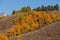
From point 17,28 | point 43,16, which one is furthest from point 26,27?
point 43,16

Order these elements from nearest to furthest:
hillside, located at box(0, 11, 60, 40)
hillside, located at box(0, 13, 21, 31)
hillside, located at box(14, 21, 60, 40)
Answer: hillside, located at box(14, 21, 60, 40) → hillside, located at box(0, 11, 60, 40) → hillside, located at box(0, 13, 21, 31)

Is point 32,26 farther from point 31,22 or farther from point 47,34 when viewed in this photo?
point 47,34

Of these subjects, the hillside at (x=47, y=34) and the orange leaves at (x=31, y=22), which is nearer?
the hillside at (x=47, y=34)

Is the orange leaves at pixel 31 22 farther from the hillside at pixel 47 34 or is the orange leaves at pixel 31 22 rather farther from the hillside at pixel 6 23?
the hillside at pixel 47 34

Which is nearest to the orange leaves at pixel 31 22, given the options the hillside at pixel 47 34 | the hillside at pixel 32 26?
the hillside at pixel 32 26

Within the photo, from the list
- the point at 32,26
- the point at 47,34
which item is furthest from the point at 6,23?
the point at 47,34

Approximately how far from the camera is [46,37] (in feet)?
83.4

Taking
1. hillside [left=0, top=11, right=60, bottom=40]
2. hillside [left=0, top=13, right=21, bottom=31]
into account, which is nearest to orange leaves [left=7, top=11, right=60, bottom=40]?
hillside [left=0, top=11, right=60, bottom=40]

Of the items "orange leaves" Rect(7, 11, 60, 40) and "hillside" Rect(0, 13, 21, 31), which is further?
"hillside" Rect(0, 13, 21, 31)

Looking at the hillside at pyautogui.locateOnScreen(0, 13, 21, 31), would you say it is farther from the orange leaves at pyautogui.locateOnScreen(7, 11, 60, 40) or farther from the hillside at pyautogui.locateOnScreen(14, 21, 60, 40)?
the hillside at pyautogui.locateOnScreen(14, 21, 60, 40)

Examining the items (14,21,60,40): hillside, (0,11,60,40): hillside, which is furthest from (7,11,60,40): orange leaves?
(14,21,60,40): hillside

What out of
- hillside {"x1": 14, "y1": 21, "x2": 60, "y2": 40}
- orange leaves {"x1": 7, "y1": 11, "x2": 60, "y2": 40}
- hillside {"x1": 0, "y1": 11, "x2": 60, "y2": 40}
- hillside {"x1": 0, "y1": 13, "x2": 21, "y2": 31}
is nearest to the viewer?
hillside {"x1": 14, "y1": 21, "x2": 60, "y2": 40}

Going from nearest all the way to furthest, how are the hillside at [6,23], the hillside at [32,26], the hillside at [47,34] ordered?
the hillside at [47,34] < the hillside at [32,26] < the hillside at [6,23]

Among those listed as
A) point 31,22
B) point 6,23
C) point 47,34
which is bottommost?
point 47,34
